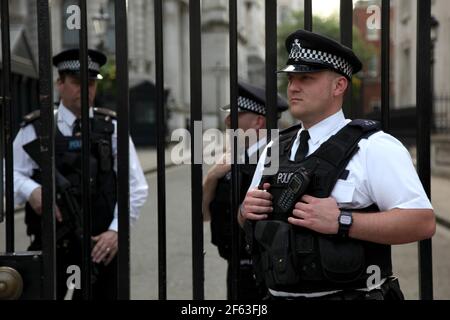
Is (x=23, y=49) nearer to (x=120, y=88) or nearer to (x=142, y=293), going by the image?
(x=142, y=293)

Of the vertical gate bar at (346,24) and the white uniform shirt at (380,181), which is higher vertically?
the vertical gate bar at (346,24)

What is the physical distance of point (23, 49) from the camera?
11.9 meters

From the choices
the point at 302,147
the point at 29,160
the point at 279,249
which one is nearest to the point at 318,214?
the point at 279,249

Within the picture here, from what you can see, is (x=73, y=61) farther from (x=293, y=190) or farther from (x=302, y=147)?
(x=293, y=190)

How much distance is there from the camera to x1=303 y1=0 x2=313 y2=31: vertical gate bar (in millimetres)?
2118

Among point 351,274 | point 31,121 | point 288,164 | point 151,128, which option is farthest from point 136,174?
point 151,128

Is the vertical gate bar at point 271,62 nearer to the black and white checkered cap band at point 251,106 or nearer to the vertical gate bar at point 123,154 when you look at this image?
the vertical gate bar at point 123,154

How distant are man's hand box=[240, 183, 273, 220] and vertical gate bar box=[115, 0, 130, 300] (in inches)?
19.5

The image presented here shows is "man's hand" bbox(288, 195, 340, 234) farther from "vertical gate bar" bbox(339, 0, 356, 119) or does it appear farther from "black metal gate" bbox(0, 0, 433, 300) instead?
"vertical gate bar" bbox(339, 0, 356, 119)

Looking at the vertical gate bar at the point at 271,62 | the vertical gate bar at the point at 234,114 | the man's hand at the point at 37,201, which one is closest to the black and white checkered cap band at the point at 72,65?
the man's hand at the point at 37,201

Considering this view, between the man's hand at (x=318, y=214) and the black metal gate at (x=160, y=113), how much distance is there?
0.41 m

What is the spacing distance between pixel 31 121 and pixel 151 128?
86.9 ft

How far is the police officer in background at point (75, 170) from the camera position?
132 inches

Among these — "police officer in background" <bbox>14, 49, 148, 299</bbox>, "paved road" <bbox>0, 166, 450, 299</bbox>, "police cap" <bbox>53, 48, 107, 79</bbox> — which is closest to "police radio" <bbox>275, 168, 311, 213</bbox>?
"police officer in background" <bbox>14, 49, 148, 299</bbox>
